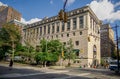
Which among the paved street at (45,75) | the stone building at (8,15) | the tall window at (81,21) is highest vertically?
the stone building at (8,15)

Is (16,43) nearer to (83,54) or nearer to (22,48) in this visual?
(22,48)

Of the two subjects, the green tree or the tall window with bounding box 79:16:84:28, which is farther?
the tall window with bounding box 79:16:84:28

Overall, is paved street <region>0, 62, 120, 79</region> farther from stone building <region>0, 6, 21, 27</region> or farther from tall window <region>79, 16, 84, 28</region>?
stone building <region>0, 6, 21, 27</region>

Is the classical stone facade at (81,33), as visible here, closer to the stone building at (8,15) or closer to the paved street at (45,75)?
the paved street at (45,75)

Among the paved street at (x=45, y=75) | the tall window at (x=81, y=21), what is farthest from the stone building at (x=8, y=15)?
the paved street at (x=45, y=75)

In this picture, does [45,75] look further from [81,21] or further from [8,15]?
[8,15]

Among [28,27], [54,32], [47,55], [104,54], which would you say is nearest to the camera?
[47,55]

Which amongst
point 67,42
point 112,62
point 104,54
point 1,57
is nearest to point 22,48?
point 1,57

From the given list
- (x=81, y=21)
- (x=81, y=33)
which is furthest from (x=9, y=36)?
(x=81, y=21)

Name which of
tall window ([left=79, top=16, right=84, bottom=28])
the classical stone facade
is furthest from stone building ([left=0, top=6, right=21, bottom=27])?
tall window ([left=79, top=16, right=84, bottom=28])

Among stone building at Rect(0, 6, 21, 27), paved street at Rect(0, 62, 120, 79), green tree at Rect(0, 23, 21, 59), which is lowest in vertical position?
paved street at Rect(0, 62, 120, 79)

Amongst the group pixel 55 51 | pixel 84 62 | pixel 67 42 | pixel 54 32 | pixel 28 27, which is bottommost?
pixel 84 62

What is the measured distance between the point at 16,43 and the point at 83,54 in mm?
25267

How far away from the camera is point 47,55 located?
45312mm
